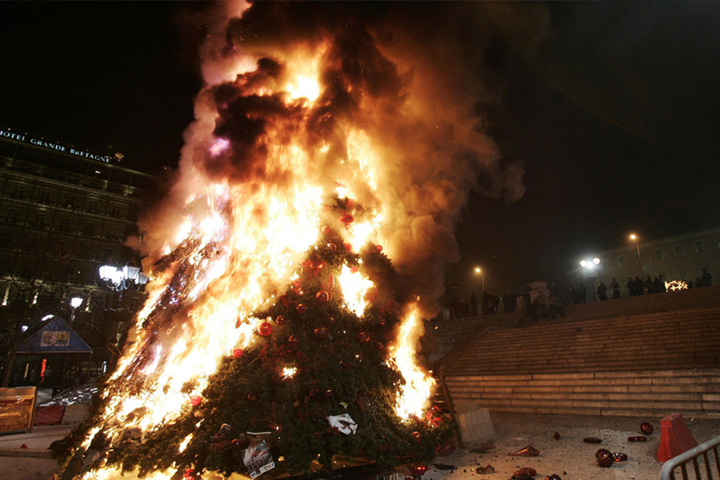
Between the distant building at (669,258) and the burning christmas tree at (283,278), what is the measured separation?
3728 cm

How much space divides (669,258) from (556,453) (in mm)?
47801

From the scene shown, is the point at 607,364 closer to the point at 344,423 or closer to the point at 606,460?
the point at 606,460

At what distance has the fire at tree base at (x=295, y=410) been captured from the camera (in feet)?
24.0

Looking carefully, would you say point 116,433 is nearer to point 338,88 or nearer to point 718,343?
point 338,88

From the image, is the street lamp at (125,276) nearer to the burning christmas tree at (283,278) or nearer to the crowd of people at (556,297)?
the burning christmas tree at (283,278)

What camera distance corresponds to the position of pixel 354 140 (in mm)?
12055

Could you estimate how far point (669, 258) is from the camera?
45219 millimetres

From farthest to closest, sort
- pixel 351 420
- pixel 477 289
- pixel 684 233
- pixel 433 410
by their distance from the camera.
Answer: pixel 477 289
pixel 684 233
pixel 433 410
pixel 351 420

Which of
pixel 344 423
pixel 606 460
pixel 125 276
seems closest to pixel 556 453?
pixel 606 460

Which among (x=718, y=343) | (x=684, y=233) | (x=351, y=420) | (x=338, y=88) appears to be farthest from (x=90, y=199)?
(x=684, y=233)

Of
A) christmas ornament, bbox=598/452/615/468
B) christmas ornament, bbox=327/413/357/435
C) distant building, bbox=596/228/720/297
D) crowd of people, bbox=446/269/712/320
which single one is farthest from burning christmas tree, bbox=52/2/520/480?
distant building, bbox=596/228/720/297

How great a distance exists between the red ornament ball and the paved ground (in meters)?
4.23

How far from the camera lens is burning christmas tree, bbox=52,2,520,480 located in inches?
305

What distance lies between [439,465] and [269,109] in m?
9.07
